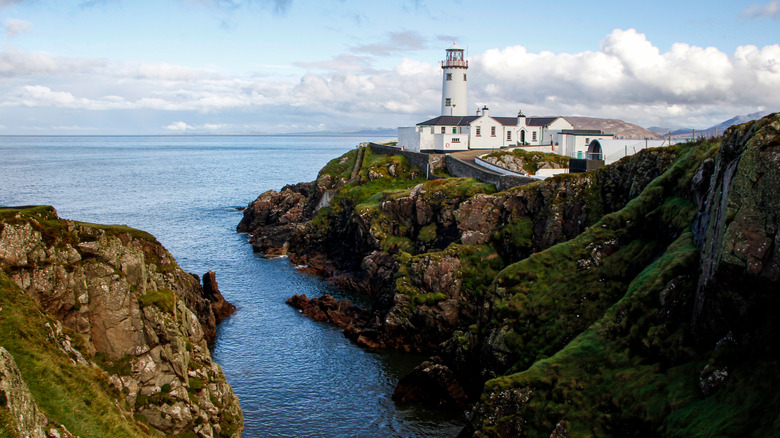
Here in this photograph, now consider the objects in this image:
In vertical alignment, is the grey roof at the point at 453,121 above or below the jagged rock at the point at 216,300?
above

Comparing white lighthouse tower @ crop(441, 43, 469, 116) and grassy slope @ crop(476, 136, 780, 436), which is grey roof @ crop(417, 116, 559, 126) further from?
grassy slope @ crop(476, 136, 780, 436)

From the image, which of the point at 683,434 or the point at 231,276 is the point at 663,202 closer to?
the point at 683,434

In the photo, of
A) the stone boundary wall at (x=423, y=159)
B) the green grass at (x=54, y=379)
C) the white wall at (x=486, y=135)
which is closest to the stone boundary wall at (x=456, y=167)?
the stone boundary wall at (x=423, y=159)

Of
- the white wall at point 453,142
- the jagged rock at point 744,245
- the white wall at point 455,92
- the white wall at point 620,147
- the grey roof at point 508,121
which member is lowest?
the jagged rock at point 744,245

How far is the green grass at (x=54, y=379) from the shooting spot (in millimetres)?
22438

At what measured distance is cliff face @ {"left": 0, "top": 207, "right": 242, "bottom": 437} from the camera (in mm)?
27562

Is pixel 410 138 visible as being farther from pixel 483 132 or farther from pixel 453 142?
pixel 483 132

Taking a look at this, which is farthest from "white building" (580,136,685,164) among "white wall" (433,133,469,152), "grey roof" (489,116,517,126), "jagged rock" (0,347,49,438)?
"jagged rock" (0,347,49,438)

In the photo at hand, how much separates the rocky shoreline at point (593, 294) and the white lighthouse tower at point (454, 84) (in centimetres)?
4606

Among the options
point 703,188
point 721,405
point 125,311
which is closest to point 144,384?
point 125,311

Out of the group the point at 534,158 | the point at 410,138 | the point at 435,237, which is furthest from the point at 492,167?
the point at 410,138

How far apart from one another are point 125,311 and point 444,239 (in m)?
41.6

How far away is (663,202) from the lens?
42031mm

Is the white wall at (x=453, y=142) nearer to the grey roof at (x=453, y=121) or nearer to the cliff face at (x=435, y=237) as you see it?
the grey roof at (x=453, y=121)
